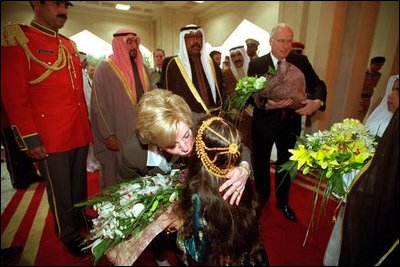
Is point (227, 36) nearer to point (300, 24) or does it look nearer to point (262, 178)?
point (300, 24)

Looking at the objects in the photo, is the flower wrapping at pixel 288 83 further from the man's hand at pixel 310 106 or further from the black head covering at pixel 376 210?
the black head covering at pixel 376 210

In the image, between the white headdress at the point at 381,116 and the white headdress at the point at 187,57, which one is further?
the white headdress at the point at 187,57

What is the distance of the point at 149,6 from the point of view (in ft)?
2.38

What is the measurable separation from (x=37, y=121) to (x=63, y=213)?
0.77m

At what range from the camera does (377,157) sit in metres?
0.49

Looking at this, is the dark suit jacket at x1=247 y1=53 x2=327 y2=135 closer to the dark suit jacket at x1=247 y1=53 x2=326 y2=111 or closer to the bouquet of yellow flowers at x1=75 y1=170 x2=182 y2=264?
the dark suit jacket at x1=247 y1=53 x2=326 y2=111

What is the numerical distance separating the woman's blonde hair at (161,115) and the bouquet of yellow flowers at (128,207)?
0.44 feet

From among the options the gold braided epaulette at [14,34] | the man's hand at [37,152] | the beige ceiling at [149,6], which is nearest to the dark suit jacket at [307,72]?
the beige ceiling at [149,6]

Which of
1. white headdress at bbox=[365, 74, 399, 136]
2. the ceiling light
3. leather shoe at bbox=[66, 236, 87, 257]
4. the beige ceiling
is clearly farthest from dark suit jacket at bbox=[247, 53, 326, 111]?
leather shoe at bbox=[66, 236, 87, 257]

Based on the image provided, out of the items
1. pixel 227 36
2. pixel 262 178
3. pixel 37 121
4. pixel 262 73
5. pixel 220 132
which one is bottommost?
pixel 262 178

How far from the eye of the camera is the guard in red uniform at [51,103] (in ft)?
2.36

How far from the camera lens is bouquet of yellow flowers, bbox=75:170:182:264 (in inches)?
29.0

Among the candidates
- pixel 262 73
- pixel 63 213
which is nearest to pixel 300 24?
pixel 262 73

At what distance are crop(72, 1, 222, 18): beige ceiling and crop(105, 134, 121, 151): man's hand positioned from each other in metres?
0.39
